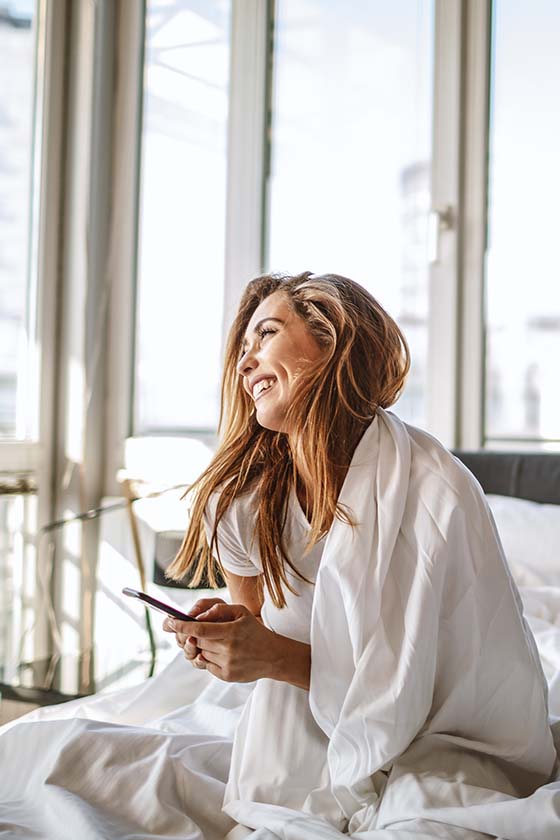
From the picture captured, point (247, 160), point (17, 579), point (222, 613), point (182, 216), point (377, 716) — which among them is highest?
point (247, 160)

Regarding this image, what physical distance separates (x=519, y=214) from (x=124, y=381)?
1.63 meters

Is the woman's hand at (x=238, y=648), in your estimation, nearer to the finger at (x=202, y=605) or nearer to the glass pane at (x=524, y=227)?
the finger at (x=202, y=605)

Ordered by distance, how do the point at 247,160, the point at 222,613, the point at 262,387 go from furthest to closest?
the point at 247,160, the point at 262,387, the point at 222,613

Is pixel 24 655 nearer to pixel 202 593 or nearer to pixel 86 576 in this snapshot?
pixel 86 576

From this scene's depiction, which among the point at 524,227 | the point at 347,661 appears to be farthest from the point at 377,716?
the point at 524,227

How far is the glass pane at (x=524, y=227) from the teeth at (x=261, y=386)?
1815 millimetres

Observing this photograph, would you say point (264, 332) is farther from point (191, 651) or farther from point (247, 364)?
point (191, 651)

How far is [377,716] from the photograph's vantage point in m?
1.08

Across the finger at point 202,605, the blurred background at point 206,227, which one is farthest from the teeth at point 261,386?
the blurred background at point 206,227

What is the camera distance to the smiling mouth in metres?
1.27

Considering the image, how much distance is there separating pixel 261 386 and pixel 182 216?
7.48 feet

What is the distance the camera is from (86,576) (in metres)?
3.29

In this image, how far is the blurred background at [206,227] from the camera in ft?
9.69

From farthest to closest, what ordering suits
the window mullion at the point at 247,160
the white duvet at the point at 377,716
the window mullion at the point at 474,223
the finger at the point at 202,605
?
1. the window mullion at the point at 247,160
2. the window mullion at the point at 474,223
3. the finger at the point at 202,605
4. the white duvet at the point at 377,716
